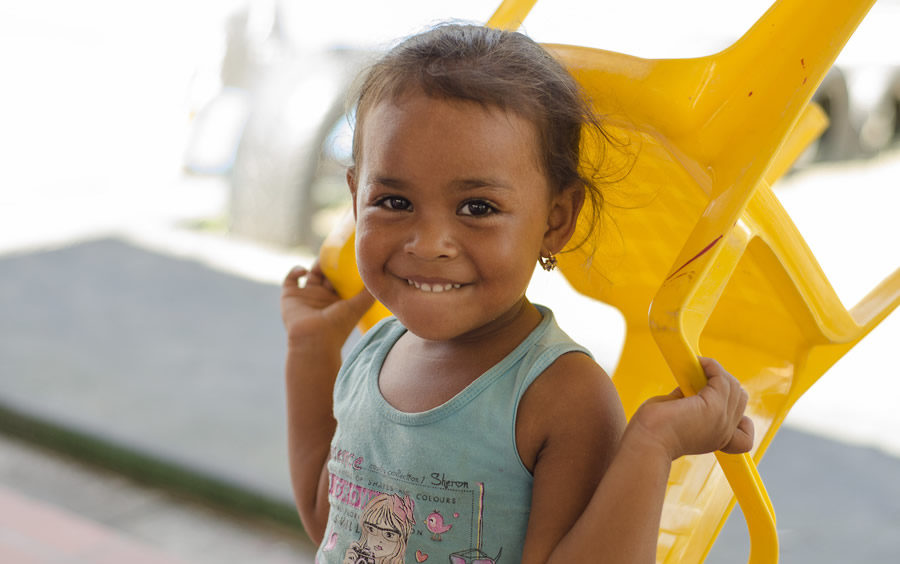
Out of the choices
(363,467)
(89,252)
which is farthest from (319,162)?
(363,467)

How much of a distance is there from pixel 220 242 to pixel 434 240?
349 cm

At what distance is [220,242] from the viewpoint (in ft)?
13.8

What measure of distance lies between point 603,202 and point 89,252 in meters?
3.44

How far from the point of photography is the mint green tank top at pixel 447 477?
0.88 metres

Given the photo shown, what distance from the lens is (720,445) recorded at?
32.6 inches

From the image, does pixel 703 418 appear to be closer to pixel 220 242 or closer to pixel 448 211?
pixel 448 211

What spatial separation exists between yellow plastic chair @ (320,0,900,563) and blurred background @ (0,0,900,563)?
1.02 ft

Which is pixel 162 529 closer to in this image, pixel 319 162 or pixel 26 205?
pixel 319 162

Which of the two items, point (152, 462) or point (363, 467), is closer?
point (363, 467)

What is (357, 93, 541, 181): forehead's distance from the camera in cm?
86

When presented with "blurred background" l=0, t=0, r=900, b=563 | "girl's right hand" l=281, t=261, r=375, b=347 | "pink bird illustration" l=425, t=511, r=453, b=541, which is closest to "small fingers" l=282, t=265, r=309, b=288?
"girl's right hand" l=281, t=261, r=375, b=347

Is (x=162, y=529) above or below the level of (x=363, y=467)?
below

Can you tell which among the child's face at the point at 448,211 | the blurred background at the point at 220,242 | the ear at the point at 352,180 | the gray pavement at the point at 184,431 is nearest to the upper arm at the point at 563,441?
the child's face at the point at 448,211

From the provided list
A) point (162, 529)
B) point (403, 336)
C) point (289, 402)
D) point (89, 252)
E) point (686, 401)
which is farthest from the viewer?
point (89, 252)
